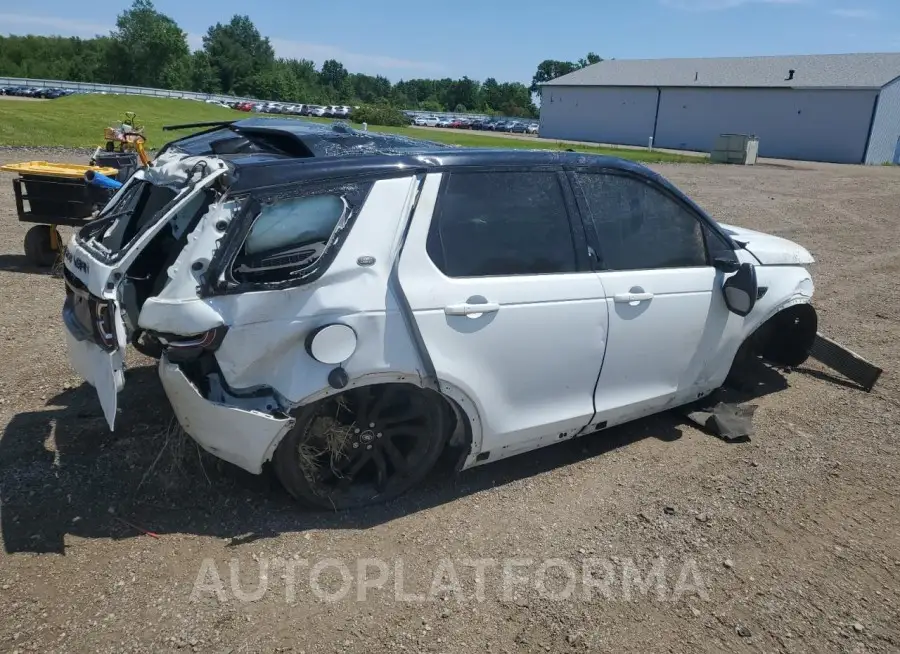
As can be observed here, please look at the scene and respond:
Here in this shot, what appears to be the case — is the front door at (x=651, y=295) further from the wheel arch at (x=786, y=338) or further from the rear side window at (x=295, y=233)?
the rear side window at (x=295, y=233)

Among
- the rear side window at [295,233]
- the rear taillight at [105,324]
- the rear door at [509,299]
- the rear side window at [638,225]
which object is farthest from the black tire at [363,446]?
the rear side window at [638,225]

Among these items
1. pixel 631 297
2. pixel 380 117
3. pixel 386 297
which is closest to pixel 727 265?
pixel 631 297

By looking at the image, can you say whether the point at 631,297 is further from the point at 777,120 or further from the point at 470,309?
the point at 777,120

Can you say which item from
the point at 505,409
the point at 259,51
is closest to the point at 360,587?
the point at 505,409

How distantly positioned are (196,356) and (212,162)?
0.94 meters

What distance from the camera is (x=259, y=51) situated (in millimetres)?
122188

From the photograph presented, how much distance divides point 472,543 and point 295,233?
1716 millimetres

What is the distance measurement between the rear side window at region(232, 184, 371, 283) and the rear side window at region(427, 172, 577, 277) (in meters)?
0.46

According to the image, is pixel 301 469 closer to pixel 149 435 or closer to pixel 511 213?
pixel 149 435

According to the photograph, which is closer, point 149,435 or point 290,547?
point 290,547

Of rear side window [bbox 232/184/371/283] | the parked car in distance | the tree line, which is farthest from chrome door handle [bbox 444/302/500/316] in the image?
the tree line

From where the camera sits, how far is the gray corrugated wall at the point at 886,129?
46406 millimetres

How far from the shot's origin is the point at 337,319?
323cm

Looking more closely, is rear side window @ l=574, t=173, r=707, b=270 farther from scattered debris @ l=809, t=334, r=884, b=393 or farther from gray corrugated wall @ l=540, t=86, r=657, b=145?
gray corrugated wall @ l=540, t=86, r=657, b=145
